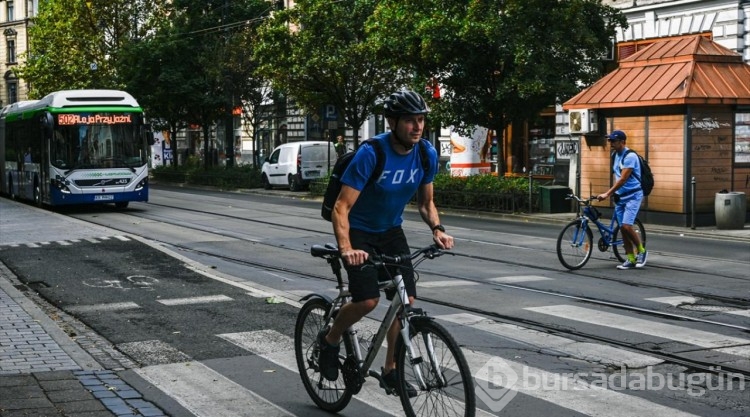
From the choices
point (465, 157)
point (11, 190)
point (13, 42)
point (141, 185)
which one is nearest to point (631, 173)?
point (141, 185)

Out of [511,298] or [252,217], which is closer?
[511,298]

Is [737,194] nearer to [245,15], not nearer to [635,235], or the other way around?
[635,235]

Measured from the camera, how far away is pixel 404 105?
18.6 ft

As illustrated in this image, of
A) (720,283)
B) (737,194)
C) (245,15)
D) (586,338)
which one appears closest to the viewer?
(586,338)

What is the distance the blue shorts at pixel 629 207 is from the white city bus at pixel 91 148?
607 inches

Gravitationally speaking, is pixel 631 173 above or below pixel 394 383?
above

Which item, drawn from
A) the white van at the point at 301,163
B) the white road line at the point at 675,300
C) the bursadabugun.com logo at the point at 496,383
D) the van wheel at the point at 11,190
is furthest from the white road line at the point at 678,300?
the white van at the point at 301,163

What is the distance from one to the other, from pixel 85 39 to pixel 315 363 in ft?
153

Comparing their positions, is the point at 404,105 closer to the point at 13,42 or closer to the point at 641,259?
the point at 641,259

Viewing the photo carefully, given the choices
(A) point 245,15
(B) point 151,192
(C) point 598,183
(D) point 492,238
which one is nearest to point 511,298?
(D) point 492,238

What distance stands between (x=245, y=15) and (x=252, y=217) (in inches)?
865

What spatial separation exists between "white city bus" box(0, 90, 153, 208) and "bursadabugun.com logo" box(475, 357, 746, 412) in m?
20.3

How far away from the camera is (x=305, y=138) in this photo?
49875 mm

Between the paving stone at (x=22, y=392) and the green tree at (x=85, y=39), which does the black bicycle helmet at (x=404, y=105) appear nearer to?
the paving stone at (x=22, y=392)
